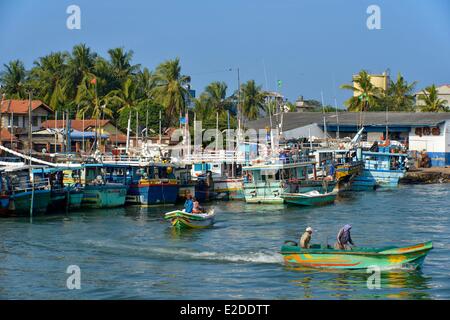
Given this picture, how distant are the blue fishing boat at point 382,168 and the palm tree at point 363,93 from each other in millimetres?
23966

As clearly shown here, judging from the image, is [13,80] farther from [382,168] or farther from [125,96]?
[382,168]

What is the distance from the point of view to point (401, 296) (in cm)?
2383

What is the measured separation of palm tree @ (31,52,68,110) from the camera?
3135 inches

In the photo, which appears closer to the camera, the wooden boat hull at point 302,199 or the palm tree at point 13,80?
the wooden boat hull at point 302,199

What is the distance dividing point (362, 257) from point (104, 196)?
23252 mm

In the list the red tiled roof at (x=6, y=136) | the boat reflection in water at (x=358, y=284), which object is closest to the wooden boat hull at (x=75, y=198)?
the red tiled roof at (x=6, y=136)

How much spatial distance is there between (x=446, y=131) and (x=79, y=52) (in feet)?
122

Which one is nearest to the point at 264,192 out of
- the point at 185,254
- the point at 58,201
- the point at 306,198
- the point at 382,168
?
the point at 306,198

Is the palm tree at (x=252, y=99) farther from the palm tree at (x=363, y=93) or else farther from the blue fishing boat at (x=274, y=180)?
the blue fishing boat at (x=274, y=180)

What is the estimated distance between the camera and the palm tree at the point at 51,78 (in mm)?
79625

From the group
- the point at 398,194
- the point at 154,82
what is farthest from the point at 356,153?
the point at 154,82

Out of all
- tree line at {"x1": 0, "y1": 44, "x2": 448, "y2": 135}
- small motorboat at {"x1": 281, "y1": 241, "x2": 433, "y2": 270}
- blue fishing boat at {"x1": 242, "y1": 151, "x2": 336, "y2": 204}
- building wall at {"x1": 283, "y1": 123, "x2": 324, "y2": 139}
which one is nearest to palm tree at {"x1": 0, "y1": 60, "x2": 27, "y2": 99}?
tree line at {"x1": 0, "y1": 44, "x2": 448, "y2": 135}
